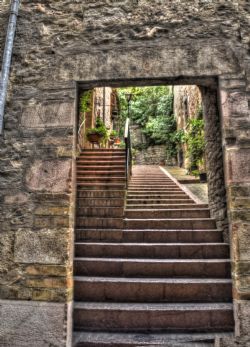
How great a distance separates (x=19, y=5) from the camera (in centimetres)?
300

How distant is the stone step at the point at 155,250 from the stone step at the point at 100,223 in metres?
0.52

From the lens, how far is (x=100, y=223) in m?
4.25

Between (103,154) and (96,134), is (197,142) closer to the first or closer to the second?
(103,154)

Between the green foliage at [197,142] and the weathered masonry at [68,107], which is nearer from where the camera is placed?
the weathered masonry at [68,107]

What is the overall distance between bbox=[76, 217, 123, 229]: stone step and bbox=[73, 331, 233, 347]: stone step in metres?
1.72

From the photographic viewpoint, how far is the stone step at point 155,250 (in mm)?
3543

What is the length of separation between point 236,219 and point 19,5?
318 centimetres

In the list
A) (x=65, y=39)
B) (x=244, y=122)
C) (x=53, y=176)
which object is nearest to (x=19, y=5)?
(x=65, y=39)

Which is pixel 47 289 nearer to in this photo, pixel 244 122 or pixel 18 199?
pixel 18 199

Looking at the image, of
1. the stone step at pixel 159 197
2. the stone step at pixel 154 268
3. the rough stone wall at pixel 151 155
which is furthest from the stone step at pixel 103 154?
the rough stone wall at pixel 151 155

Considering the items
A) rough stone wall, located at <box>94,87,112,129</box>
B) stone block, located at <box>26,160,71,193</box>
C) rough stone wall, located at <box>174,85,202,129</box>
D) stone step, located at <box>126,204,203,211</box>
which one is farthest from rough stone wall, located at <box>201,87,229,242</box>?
rough stone wall, located at <box>94,87,112,129</box>

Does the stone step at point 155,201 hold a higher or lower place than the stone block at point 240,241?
higher

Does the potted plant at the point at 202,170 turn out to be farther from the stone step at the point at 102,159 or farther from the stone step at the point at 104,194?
the stone step at the point at 104,194

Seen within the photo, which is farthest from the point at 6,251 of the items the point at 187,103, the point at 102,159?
the point at 187,103
